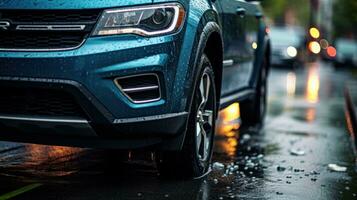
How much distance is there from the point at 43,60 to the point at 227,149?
3.29m

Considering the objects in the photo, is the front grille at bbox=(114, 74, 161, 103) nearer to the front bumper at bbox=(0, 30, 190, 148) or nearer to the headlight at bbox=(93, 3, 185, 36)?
the front bumper at bbox=(0, 30, 190, 148)

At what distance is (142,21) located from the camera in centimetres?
459

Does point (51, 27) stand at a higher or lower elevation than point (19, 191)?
higher

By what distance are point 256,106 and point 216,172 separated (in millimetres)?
3681

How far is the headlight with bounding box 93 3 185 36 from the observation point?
14.8 ft

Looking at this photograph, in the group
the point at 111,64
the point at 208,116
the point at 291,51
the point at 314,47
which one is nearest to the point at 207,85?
the point at 208,116

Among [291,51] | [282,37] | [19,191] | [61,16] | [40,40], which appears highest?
[61,16]

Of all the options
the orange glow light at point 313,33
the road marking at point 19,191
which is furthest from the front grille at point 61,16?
the orange glow light at point 313,33

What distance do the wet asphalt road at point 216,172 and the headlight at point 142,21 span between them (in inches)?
45.1

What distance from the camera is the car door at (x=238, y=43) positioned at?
20.8 feet

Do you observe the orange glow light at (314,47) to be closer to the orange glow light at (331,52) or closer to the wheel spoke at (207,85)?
the orange glow light at (331,52)

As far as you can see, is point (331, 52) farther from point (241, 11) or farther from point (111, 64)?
point (111, 64)

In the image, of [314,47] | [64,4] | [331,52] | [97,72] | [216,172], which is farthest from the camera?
[314,47]

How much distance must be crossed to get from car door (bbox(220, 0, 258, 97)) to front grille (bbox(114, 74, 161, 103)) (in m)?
1.67
